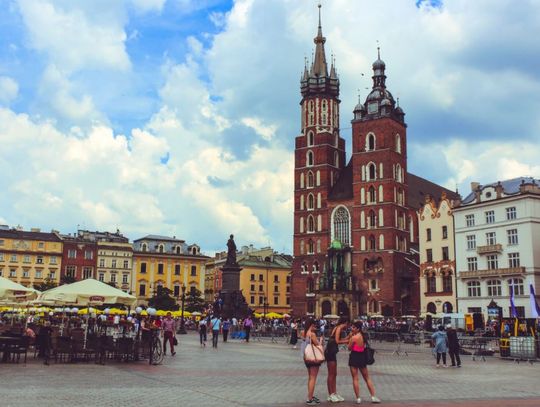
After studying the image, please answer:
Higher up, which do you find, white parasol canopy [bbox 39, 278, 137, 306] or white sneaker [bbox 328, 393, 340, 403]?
white parasol canopy [bbox 39, 278, 137, 306]

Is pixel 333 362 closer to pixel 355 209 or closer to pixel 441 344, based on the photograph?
pixel 441 344

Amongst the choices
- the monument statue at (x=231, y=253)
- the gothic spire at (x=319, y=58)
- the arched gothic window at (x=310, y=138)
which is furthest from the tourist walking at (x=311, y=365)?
the gothic spire at (x=319, y=58)

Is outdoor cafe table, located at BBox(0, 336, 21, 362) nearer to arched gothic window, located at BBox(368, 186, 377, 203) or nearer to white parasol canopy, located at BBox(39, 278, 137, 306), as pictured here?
white parasol canopy, located at BBox(39, 278, 137, 306)

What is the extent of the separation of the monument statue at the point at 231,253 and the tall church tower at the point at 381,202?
96.3 feet

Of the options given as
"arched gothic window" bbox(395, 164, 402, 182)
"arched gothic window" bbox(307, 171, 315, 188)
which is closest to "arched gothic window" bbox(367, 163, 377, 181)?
"arched gothic window" bbox(395, 164, 402, 182)

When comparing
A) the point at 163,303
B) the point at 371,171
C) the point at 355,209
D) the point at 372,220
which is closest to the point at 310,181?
the point at 355,209

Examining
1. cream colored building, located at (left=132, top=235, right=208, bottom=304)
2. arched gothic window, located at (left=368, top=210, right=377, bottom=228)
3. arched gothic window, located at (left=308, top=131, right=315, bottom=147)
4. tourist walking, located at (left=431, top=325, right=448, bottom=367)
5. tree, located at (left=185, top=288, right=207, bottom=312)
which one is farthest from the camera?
cream colored building, located at (left=132, top=235, right=208, bottom=304)

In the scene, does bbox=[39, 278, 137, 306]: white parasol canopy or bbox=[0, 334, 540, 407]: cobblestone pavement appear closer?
bbox=[0, 334, 540, 407]: cobblestone pavement

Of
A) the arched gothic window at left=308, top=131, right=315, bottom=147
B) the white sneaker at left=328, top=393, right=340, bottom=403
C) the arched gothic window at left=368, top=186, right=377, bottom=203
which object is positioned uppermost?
the arched gothic window at left=308, top=131, right=315, bottom=147

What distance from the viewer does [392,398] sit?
1349cm

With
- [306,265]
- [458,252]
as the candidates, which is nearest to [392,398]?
[458,252]

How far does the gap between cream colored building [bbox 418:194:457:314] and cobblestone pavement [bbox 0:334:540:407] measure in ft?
138

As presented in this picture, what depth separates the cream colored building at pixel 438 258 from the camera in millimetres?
63719

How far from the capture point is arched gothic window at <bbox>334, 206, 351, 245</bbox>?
86000mm
